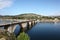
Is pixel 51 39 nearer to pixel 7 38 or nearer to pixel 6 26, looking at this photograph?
pixel 6 26

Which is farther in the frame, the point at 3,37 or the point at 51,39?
the point at 51,39

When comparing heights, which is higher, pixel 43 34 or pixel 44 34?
pixel 44 34

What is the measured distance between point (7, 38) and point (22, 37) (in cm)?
1414

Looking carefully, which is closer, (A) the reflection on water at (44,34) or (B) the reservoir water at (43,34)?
(A) the reflection on water at (44,34)

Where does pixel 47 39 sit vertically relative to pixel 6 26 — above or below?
below

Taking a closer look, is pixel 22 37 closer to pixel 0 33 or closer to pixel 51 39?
pixel 0 33

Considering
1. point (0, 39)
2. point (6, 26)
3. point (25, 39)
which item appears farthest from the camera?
point (6, 26)

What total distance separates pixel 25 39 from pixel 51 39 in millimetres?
35368

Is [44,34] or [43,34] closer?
[44,34]

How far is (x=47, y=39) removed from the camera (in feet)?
210

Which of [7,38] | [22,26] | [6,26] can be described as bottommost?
[22,26]

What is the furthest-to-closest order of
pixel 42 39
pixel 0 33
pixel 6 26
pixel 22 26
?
1. pixel 22 26
2. pixel 42 39
3. pixel 6 26
4. pixel 0 33

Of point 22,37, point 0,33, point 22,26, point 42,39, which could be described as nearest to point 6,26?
point 42,39

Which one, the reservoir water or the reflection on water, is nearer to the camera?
the reflection on water
